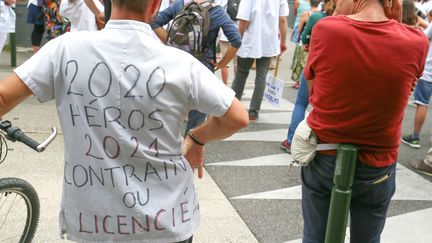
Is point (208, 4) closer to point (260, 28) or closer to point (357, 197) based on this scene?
point (260, 28)

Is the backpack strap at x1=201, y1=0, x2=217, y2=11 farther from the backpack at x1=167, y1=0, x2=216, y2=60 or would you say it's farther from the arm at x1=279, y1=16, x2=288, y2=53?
the arm at x1=279, y1=16, x2=288, y2=53

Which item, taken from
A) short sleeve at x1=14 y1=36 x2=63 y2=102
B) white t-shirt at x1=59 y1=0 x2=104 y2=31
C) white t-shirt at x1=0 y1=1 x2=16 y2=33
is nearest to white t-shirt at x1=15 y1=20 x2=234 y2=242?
short sleeve at x1=14 y1=36 x2=63 y2=102

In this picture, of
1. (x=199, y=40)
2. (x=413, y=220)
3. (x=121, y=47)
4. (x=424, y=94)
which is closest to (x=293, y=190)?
(x=413, y=220)

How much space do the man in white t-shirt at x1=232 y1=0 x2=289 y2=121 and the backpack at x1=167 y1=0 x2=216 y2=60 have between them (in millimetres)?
2063

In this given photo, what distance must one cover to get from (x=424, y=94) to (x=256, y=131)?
6.62 ft

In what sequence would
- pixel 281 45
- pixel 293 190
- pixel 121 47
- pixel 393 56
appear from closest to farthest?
1. pixel 121 47
2. pixel 393 56
3. pixel 293 190
4. pixel 281 45

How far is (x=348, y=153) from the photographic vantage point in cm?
216

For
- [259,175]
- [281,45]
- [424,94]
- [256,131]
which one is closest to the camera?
[259,175]

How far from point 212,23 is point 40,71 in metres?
2.92

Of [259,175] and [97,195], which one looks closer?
[97,195]

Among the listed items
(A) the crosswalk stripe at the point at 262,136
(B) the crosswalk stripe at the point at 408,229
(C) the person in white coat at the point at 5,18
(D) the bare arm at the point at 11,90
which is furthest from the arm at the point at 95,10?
(D) the bare arm at the point at 11,90

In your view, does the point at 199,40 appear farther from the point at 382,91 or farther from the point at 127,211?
the point at 127,211

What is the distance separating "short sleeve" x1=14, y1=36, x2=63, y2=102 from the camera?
1621 mm

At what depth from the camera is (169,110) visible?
5.63 ft
